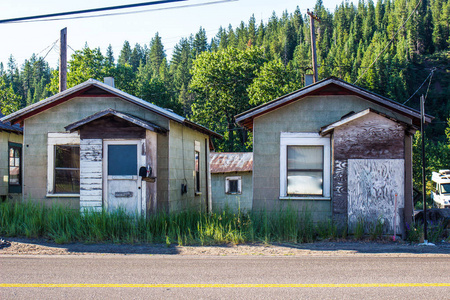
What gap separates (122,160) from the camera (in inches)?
504

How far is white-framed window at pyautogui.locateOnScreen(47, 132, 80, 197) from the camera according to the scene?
1394 cm

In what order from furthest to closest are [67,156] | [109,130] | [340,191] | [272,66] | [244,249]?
1. [272,66]
2. [67,156]
3. [109,130]
4. [340,191]
5. [244,249]

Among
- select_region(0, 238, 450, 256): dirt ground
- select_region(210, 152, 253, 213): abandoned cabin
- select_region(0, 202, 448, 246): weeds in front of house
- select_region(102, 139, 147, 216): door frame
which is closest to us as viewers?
select_region(0, 238, 450, 256): dirt ground

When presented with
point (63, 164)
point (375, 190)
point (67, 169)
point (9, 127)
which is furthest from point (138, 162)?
point (9, 127)

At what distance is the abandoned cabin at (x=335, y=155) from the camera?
38.8ft

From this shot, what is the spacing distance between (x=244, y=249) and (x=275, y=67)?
32892 millimetres

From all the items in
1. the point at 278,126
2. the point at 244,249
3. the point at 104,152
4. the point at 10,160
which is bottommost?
the point at 244,249

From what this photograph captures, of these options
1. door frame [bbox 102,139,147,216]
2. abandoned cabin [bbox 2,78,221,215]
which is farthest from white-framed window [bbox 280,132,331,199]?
door frame [bbox 102,139,147,216]

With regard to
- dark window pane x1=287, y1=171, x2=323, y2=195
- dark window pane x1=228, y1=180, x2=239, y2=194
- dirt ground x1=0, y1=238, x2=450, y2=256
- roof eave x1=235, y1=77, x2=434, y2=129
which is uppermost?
roof eave x1=235, y1=77, x2=434, y2=129

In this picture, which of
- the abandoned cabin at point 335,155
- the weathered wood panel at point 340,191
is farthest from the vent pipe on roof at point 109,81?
the weathered wood panel at point 340,191

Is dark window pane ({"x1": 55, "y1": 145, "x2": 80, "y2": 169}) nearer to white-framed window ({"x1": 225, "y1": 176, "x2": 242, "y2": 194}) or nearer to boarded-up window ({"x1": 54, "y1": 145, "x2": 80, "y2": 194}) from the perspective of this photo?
boarded-up window ({"x1": 54, "y1": 145, "x2": 80, "y2": 194})

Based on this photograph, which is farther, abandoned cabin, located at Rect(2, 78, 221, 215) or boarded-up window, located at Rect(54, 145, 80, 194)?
boarded-up window, located at Rect(54, 145, 80, 194)

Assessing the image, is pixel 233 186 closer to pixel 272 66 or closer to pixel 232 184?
pixel 232 184

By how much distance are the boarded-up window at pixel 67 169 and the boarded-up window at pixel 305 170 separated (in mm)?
6213
